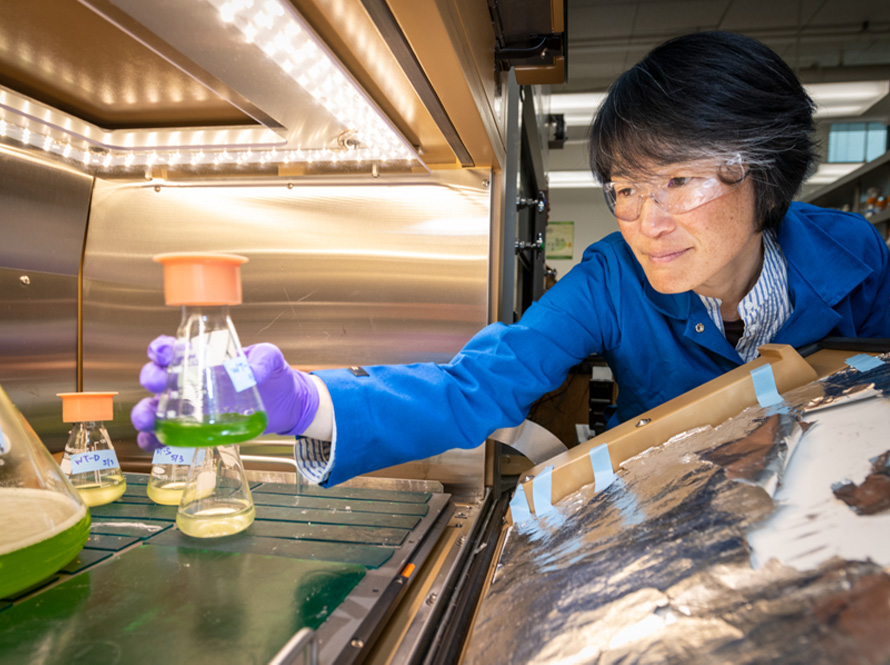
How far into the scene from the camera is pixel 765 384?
0.79 meters

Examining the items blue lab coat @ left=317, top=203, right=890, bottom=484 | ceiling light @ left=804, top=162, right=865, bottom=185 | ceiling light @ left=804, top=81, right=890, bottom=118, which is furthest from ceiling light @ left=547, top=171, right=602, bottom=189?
blue lab coat @ left=317, top=203, right=890, bottom=484

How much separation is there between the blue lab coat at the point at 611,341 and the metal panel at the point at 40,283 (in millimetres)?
894

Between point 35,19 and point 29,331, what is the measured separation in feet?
2.65

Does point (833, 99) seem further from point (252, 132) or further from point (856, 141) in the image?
point (252, 132)

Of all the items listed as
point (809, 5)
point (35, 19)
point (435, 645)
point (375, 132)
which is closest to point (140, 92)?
point (35, 19)

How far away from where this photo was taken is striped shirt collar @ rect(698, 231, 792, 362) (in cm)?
111

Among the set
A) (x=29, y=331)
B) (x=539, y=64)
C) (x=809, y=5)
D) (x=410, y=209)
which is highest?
(x=809, y=5)

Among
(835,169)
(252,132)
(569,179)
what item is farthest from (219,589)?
(569,179)

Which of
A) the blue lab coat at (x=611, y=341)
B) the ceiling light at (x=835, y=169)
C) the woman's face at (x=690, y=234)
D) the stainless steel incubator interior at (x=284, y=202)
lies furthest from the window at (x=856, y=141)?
the woman's face at (x=690, y=234)

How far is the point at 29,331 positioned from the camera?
123cm

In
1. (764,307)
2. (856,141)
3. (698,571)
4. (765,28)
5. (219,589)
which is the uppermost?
(765,28)

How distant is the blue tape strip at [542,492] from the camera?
0.77 m

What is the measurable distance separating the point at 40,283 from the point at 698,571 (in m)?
1.51

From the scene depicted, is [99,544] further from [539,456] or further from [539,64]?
[539,64]
